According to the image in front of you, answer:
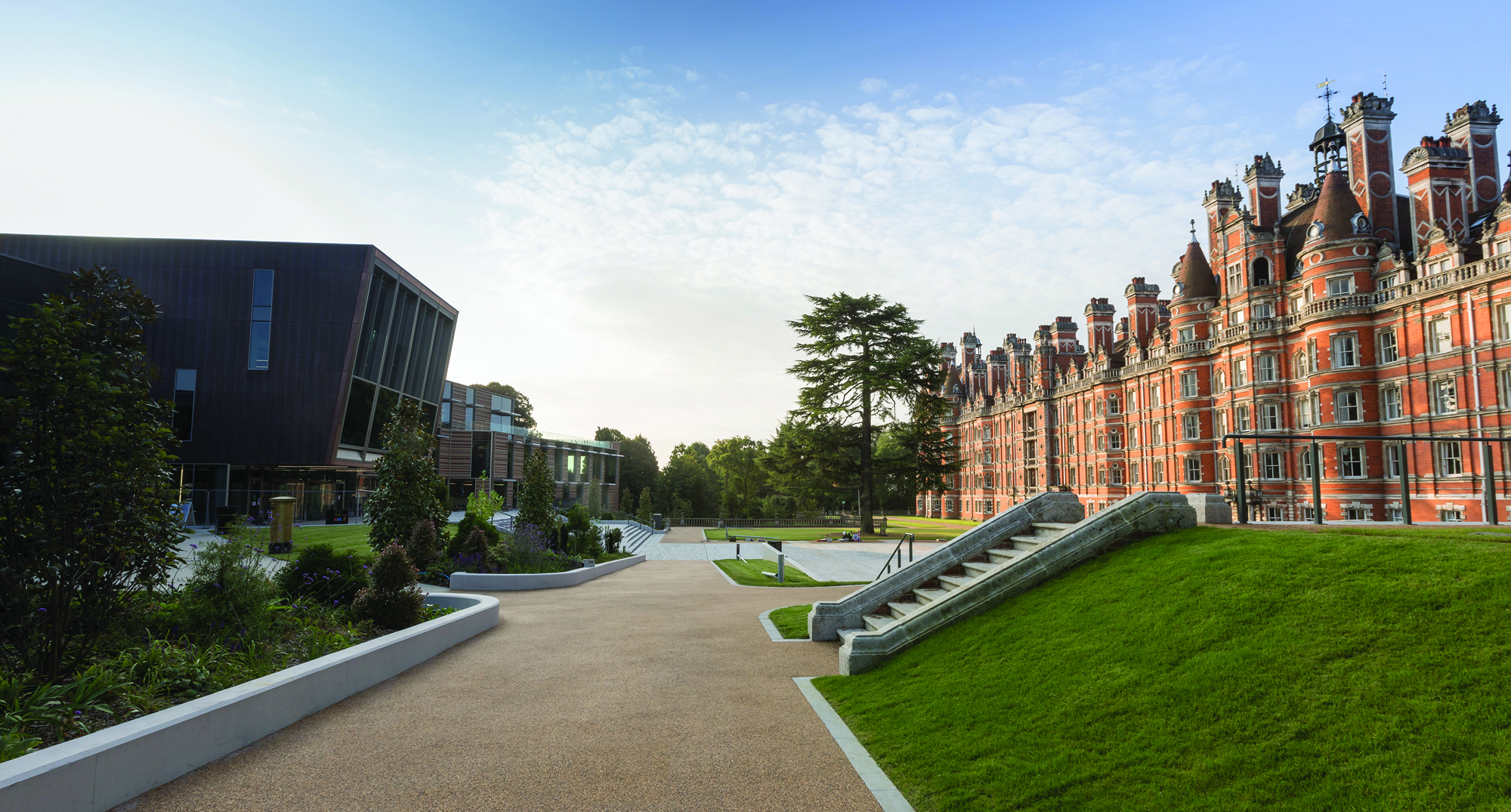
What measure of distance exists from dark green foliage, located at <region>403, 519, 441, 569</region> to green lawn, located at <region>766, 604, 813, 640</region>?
30.0ft

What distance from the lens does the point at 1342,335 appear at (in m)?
37.2

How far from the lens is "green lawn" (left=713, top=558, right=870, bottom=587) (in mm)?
21516

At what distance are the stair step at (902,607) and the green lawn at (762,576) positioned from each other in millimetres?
10209

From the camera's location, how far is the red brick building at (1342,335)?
32031 mm

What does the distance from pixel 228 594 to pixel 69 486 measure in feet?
9.46

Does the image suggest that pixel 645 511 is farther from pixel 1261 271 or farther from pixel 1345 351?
pixel 1345 351

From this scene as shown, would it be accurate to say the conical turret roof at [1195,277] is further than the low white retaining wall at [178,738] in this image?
Yes

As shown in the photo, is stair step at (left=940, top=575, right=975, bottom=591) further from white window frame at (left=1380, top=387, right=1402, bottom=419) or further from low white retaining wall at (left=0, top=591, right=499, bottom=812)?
white window frame at (left=1380, top=387, right=1402, bottom=419)

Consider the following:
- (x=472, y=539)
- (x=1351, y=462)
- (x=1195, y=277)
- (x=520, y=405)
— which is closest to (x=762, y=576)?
(x=472, y=539)

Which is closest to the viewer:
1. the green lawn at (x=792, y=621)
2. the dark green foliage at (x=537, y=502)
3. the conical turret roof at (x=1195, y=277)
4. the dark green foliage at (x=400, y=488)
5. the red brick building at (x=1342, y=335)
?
the green lawn at (x=792, y=621)

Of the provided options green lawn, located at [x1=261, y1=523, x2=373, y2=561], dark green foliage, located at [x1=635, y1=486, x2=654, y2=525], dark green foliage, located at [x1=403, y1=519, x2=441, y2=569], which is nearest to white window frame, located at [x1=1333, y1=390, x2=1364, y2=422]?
dark green foliage, located at [x1=403, y1=519, x2=441, y2=569]

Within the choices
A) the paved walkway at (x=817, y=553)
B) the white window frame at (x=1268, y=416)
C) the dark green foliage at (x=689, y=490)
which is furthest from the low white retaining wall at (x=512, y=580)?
the dark green foliage at (x=689, y=490)

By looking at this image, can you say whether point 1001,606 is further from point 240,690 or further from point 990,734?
point 240,690

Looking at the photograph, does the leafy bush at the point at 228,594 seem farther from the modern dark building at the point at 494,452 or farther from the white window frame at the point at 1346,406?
the modern dark building at the point at 494,452
